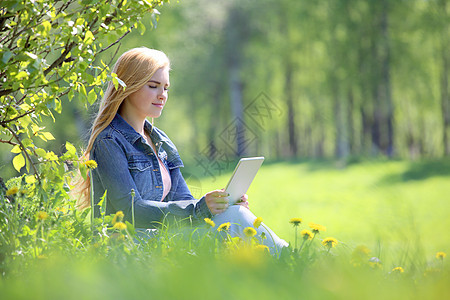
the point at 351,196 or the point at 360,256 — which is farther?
the point at 351,196

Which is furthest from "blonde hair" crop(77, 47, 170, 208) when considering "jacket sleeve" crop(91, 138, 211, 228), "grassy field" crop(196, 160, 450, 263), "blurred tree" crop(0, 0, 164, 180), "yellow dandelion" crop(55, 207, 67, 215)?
"grassy field" crop(196, 160, 450, 263)

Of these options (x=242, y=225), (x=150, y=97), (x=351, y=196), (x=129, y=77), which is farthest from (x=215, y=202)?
(x=351, y=196)

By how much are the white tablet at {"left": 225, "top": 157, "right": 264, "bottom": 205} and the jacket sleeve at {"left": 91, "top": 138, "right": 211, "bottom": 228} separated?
7.6 inches

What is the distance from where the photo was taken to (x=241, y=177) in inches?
113

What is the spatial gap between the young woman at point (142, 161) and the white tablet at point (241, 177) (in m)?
0.12

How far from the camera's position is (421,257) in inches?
79.4

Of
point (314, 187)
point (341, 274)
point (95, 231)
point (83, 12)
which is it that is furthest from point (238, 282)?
point (314, 187)

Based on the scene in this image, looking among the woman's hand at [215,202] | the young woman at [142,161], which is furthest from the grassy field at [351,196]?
the woman's hand at [215,202]

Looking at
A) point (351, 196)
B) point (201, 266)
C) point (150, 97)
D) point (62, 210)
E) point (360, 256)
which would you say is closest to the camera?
point (201, 266)

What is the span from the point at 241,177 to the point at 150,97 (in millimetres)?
756

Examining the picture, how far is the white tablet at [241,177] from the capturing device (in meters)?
2.75

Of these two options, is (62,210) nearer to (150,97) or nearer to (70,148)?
(70,148)

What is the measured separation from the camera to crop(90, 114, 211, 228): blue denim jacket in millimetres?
2766

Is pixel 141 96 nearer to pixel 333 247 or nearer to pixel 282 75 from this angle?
pixel 333 247
